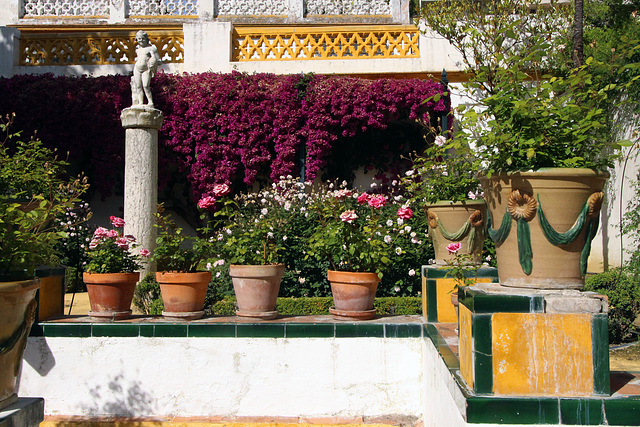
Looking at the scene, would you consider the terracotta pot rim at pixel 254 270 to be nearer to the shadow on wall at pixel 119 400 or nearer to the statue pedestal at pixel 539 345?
the shadow on wall at pixel 119 400

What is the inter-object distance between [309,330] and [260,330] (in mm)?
310

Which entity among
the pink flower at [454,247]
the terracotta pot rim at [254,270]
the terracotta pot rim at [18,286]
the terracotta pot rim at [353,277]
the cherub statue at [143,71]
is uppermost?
the cherub statue at [143,71]

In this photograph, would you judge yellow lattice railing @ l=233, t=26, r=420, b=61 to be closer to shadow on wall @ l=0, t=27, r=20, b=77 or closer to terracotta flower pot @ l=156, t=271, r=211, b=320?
shadow on wall @ l=0, t=27, r=20, b=77

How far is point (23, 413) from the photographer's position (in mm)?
1820

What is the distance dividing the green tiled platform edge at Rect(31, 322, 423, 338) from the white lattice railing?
8.86 metres

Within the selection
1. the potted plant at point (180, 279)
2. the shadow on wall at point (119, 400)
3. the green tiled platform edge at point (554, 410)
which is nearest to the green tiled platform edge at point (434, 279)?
the potted plant at point (180, 279)

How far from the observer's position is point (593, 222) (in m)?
2.36

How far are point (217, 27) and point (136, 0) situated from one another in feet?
8.08

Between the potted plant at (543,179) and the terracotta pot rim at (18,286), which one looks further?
the potted plant at (543,179)

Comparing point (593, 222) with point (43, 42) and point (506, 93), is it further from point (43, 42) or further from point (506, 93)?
point (43, 42)

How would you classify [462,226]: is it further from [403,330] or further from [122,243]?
[122,243]

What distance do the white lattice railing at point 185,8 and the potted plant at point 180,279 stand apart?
8186mm

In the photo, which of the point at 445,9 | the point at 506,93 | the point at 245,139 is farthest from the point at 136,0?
the point at 506,93

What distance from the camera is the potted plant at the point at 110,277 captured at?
13.3 ft
